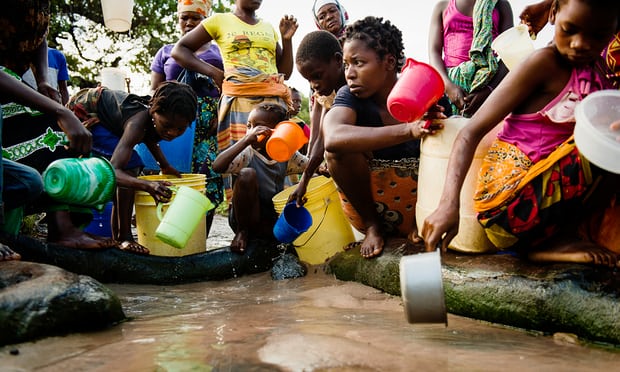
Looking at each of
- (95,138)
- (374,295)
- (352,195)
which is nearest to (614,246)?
(374,295)

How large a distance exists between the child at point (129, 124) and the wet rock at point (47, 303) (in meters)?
1.15

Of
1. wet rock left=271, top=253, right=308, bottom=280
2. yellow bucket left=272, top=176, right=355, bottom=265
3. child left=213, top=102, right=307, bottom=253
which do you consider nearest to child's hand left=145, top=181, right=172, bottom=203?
child left=213, top=102, right=307, bottom=253

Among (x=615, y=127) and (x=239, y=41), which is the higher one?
(x=239, y=41)

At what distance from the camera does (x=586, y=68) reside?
6.12 feet

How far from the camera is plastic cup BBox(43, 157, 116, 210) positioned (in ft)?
8.74

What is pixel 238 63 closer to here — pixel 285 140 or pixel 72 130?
pixel 285 140

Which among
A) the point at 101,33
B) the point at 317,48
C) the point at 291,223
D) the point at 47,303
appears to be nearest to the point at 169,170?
the point at 291,223

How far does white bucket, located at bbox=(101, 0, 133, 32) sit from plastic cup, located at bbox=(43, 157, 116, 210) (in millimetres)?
4114

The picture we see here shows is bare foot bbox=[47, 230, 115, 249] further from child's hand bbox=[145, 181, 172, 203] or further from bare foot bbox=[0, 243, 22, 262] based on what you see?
bare foot bbox=[0, 243, 22, 262]

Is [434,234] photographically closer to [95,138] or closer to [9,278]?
[9,278]

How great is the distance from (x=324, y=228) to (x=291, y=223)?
0.24 meters

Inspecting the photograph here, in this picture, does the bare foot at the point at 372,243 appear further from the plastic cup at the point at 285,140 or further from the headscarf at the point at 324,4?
the headscarf at the point at 324,4

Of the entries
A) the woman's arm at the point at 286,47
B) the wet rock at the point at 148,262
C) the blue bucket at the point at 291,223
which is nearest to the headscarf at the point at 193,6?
the woman's arm at the point at 286,47

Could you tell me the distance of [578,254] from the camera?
6.04ft
